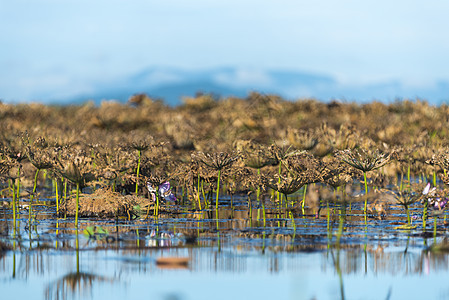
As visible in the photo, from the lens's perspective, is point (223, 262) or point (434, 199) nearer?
point (223, 262)

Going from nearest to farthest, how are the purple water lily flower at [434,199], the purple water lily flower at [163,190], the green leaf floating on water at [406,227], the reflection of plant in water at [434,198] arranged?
the green leaf floating on water at [406,227] < the reflection of plant in water at [434,198] < the purple water lily flower at [434,199] < the purple water lily flower at [163,190]

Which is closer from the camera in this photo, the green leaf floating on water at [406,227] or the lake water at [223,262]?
the lake water at [223,262]

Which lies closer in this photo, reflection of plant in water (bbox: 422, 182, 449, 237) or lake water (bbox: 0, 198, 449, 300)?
lake water (bbox: 0, 198, 449, 300)

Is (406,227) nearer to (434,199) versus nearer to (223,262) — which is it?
(434,199)

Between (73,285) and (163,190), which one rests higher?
(163,190)

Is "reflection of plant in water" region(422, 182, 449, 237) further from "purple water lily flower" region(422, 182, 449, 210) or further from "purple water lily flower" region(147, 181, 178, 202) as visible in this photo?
"purple water lily flower" region(147, 181, 178, 202)

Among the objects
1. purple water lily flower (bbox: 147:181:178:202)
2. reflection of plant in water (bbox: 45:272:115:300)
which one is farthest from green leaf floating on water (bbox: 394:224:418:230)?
reflection of plant in water (bbox: 45:272:115:300)

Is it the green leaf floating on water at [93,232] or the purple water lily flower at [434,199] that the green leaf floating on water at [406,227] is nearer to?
the purple water lily flower at [434,199]

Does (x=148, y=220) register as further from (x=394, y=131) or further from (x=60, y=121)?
(x=60, y=121)

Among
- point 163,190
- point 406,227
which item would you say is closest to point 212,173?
point 163,190

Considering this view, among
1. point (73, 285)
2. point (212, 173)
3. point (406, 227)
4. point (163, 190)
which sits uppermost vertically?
point (212, 173)

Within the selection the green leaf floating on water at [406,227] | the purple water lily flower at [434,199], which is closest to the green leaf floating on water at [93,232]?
the green leaf floating on water at [406,227]

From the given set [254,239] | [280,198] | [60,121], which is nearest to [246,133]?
[60,121]

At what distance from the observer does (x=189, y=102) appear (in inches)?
1636
